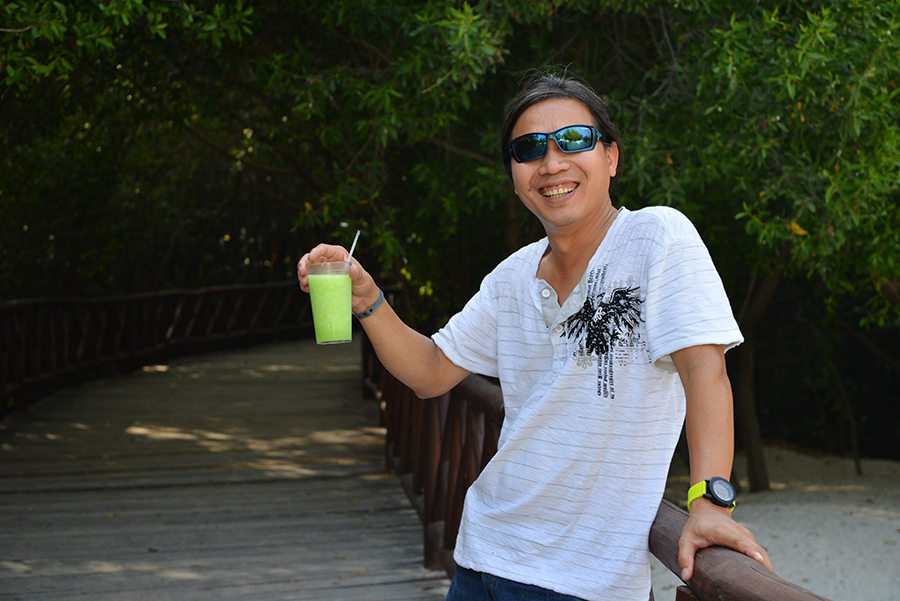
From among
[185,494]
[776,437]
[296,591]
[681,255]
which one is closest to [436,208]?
[185,494]

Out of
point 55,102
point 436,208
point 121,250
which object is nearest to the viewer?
point 436,208

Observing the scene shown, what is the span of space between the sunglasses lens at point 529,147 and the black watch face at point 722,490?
66cm

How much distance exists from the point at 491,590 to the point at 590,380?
1.40 ft

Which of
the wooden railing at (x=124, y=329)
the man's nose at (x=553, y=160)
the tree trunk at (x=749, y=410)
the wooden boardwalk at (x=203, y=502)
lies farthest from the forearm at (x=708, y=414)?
the tree trunk at (x=749, y=410)

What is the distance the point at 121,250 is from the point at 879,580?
959cm

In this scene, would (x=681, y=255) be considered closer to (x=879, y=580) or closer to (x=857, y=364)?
(x=879, y=580)

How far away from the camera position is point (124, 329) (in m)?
9.91

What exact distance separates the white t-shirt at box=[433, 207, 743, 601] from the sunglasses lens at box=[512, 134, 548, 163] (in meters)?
0.20

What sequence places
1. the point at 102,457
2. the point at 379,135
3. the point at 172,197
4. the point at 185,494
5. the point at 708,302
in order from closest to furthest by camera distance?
the point at 708,302 → the point at 379,135 → the point at 185,494 → the point at 102,457 → the point at 172,197

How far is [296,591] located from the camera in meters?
3.47

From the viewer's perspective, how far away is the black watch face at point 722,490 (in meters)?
1.15

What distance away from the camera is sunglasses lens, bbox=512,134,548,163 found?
1.53 meters

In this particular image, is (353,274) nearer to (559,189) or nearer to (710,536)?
(559,189)

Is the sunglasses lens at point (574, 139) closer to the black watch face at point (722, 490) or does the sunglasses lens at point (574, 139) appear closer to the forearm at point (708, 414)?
the forearm at point (708, 414)
